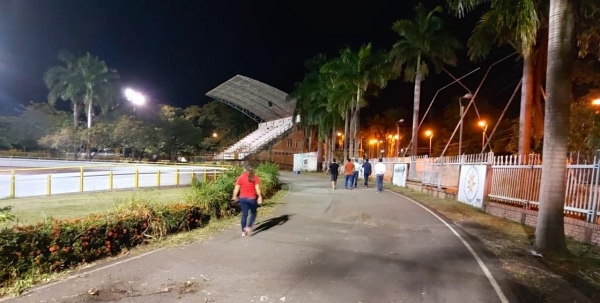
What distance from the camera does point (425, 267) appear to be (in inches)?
252

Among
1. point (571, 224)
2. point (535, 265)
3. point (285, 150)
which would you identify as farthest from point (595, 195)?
point (285, 150)

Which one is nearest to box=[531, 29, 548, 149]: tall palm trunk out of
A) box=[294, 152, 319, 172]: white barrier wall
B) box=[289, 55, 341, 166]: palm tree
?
box=[289, 55, 341, 166]: palm tree

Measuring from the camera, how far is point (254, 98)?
6444 cm

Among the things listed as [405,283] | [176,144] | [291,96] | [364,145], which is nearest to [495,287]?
[405,283]

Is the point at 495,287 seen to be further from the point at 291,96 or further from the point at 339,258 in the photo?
the point at 291,96

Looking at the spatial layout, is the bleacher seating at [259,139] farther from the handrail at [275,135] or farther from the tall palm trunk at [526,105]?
the tall palm trunk at [526,105]

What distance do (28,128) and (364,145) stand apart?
4999cm

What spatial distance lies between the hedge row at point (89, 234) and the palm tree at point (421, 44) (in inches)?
870

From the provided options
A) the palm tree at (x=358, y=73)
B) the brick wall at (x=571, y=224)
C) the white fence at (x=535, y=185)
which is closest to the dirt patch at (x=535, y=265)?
the brick wall at (x=571, y=224)

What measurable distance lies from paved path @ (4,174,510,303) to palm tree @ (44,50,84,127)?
2123 inches

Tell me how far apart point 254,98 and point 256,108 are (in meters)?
4.48

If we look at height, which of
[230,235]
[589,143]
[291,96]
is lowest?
[230,235]

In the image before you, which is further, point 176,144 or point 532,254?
point 176,144

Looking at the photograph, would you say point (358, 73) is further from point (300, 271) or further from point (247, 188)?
point (300, 271)
